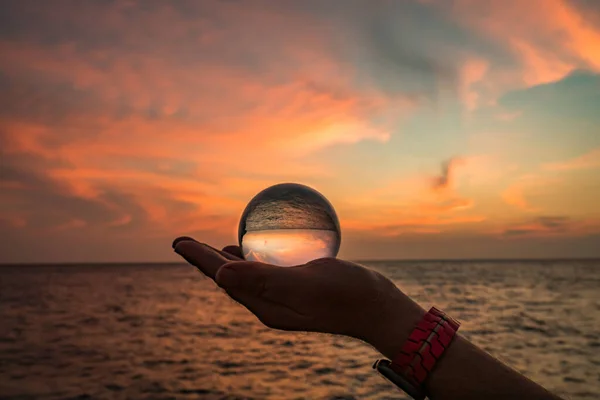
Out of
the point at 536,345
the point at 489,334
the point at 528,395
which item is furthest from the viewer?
the point at 489,334

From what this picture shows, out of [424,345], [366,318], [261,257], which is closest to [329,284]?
[366,318]

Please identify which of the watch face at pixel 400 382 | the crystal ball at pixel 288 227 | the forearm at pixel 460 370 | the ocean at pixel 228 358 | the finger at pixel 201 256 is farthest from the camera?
the ocean at pixel 228 358

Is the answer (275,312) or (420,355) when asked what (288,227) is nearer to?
(275,312)

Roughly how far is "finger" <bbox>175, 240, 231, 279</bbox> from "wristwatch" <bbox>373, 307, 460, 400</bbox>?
1.00 metres

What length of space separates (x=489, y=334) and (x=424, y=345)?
23472 millimetres

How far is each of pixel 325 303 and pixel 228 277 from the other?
46cm

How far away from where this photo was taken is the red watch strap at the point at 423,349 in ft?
7.20

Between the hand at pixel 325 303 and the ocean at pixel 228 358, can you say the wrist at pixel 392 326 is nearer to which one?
the hand at pixel 325 303

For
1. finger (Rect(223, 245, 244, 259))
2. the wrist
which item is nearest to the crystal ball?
finger (Rect(223, 245, 244, 259))

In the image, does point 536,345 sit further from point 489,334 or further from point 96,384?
point 96,384

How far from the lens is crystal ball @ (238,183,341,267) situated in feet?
13.5

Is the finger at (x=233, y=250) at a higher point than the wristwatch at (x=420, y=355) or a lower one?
higher

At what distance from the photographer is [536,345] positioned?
20.6 meters

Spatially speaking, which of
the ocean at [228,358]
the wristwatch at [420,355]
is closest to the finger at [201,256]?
the wristwatch at [420,355]
